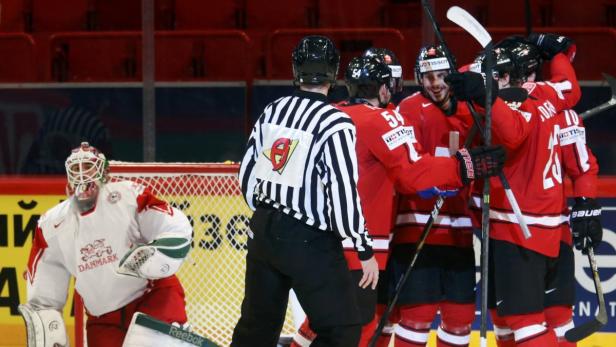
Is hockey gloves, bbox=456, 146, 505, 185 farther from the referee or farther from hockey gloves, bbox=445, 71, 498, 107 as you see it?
the referee

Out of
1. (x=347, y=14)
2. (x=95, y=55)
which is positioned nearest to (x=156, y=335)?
(x=95, y=55)

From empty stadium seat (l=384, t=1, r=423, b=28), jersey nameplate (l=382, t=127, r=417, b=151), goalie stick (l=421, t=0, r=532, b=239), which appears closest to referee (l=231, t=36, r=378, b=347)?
jersey nameplate (l=382, t=127, r=417, b=151)

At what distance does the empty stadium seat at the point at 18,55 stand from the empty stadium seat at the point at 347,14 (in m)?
1.63

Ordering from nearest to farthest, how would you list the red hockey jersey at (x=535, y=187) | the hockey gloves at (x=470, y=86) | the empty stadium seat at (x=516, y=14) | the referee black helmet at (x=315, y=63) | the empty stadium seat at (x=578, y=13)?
the referee black helmet at (x=315, y=63) < the hockey gloves at (x=470, y=86) < the red hockey jersey at (x=535, y=187) < the empty stadium seat at (x=516, y=14) < the empty stadium seat at (x=578, y=13)

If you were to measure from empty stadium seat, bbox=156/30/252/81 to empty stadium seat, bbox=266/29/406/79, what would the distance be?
159 millimetres

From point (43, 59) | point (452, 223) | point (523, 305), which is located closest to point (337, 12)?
point (43, 59)

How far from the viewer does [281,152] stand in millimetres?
3492

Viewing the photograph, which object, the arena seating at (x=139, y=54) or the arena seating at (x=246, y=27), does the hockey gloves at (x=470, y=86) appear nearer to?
the arena seating at (x=246, y=27)

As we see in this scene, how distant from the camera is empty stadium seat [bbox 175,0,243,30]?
697 centimetres

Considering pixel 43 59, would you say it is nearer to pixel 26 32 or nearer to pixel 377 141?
pixel 26 32

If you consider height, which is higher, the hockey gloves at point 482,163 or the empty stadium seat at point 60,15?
the empty stadium seat at point 60,15

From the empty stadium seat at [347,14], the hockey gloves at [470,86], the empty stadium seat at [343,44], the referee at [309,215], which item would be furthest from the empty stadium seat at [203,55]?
the referee at [309,215]

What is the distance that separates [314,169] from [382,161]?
0.42 meters

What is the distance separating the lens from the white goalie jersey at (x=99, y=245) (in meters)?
4.04
